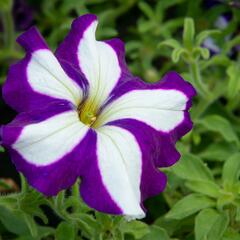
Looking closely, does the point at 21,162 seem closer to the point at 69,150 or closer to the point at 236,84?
the point at 69,150

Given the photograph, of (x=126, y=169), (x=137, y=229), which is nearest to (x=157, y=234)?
(x=137, y=229)

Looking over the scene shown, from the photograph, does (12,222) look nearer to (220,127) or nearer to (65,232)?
(65,232)

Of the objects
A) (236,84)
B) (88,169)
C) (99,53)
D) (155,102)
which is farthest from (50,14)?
(88,169)

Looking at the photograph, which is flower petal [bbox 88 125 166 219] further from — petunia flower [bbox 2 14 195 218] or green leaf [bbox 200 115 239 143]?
green leaf [bbox 200 115 239 143]

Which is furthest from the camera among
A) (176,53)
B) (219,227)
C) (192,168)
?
(176,53)

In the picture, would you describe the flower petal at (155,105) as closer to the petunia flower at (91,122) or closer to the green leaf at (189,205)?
the petunia flower at (91,122)

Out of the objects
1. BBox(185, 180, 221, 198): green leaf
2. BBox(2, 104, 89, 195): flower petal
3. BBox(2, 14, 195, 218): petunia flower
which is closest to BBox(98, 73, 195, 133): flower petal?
BBox(2, 14, 195, 218): petunia flower

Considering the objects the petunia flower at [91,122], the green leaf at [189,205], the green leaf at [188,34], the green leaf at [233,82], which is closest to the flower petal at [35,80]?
the petunia flower at [91,122]
